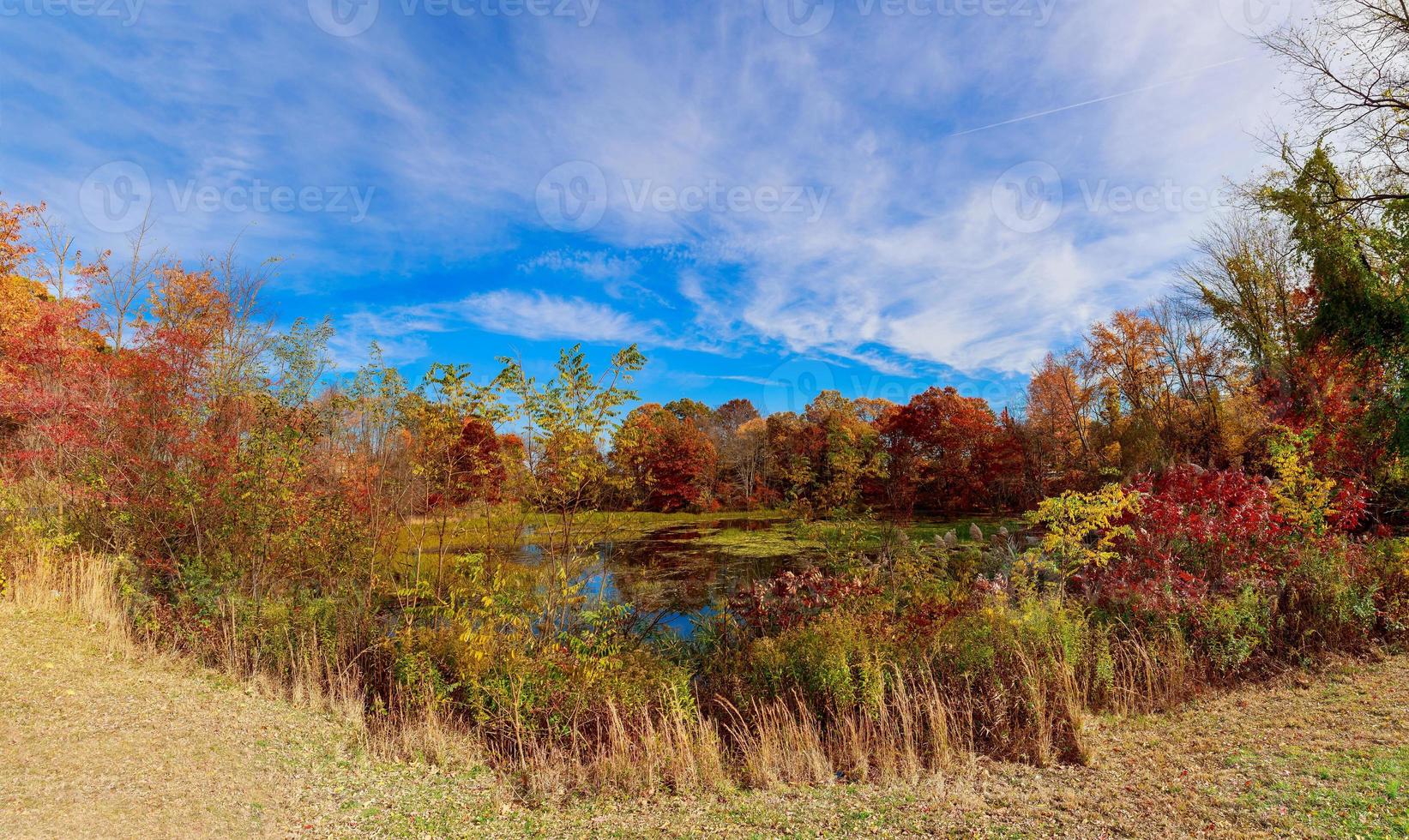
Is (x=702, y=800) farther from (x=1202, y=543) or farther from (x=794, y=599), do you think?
(x=1202, y=543)

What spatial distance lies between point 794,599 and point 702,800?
139 inches

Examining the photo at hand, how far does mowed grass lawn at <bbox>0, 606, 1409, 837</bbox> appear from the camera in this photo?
343 cm

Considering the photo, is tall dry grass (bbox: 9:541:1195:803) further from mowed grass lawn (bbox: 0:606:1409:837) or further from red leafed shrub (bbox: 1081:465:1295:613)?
red leafed shrub (bbox: 1081:465:1295:613)

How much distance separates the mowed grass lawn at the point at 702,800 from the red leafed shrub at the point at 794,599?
2811 millimetres

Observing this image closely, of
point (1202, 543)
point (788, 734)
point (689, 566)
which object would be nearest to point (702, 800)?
point (788, 734)

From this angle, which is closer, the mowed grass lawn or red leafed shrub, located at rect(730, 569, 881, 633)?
the mowed grass lawn

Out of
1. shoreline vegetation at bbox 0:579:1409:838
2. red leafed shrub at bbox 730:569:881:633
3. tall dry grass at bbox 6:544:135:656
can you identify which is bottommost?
shoreline vegetation at bbox 0:579:1409:838

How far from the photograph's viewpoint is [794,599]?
7.52 meters

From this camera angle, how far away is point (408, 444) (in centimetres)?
788

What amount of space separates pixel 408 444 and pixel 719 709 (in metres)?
5.13

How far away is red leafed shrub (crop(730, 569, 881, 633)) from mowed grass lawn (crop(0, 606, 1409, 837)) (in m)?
2.81

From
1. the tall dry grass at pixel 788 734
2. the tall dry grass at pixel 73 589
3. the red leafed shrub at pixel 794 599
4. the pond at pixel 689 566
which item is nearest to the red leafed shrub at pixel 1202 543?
the tall dry grass at pixel 788 734

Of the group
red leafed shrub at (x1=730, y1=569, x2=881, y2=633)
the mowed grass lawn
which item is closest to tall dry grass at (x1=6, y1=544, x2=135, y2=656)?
the mowed grass lawn

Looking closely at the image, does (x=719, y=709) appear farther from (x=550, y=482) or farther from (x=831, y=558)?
(x=831, y=558)
